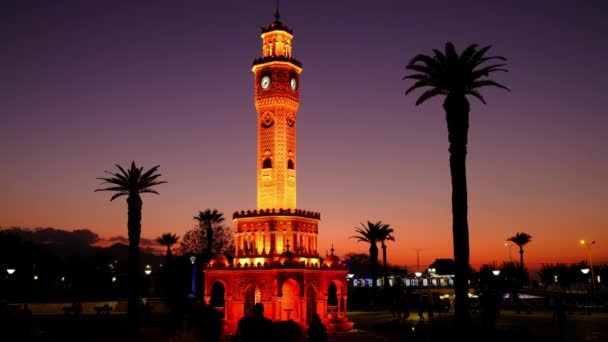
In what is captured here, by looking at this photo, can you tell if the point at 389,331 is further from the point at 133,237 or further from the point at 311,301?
the point at 133,237

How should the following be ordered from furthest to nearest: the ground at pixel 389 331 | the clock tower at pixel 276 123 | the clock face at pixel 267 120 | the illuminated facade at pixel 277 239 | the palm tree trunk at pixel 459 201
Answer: the clock face at pixel 267 120
the clock tower at pixel 276 123
the illuminated facade at pixel 277 239
the ground at pixel 389 331
the palm tree trunk at pixel 459 201

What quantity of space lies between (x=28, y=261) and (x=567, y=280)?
83371 millimetres

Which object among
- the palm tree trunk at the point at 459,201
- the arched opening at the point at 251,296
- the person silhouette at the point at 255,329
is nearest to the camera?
the person silhouette at the point at 255,329

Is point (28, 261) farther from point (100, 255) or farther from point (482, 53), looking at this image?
point (482, 53)

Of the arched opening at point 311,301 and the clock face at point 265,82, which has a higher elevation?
the clock face at point 265,82

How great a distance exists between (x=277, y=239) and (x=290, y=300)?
4464 millimetres

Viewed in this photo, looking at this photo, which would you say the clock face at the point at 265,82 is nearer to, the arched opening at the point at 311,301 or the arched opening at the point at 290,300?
the arched opening at the point at 290,300

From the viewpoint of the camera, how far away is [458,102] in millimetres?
31250

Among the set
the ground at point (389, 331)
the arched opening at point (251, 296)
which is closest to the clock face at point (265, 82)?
the arched opening at point (251, 296)

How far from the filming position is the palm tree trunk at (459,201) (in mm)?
28250

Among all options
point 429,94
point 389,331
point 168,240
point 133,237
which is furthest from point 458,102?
point 168,240

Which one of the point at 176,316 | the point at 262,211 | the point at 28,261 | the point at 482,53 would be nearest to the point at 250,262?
the point at 262,211

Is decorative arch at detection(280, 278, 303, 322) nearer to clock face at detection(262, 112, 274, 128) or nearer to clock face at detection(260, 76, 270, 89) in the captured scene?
clock face at detection(262, 112, 274, 128)

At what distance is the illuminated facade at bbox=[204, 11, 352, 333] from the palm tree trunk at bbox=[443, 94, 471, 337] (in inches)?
663
